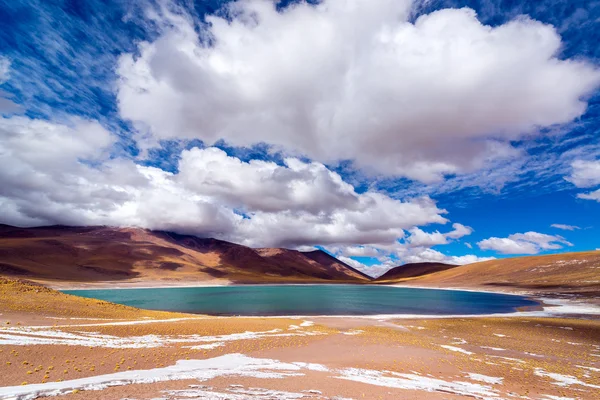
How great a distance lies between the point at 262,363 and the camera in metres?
19.1

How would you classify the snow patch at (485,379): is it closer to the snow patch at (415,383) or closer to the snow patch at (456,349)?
the snow patch at (415,383)

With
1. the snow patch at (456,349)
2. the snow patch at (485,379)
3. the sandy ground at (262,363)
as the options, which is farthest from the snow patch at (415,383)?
the snow patch at (456,349)

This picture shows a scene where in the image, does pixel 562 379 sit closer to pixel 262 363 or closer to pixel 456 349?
pixel 456 349

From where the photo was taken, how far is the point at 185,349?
21562 millimetres

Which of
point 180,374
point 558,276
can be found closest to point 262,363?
point 180,374

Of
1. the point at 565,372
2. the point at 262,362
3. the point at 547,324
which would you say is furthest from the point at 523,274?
the point at 262,362

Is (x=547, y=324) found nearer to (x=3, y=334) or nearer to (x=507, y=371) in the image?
(x=507, y=371)

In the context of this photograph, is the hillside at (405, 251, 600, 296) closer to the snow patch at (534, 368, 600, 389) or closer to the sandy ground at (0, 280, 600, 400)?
the sandy ground at (0, 280, 600, 400)

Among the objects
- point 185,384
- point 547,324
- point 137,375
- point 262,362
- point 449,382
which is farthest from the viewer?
point 547,324

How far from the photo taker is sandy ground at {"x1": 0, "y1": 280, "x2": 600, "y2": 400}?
1337 centimetres

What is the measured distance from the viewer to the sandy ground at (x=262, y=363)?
1337 cm

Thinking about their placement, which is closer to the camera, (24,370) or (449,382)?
(24,370)

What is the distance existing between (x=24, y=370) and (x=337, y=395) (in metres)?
14.5

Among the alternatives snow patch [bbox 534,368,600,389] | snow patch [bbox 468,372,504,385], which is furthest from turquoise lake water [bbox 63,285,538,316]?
snow patch [bbox 468,372,504,385]
